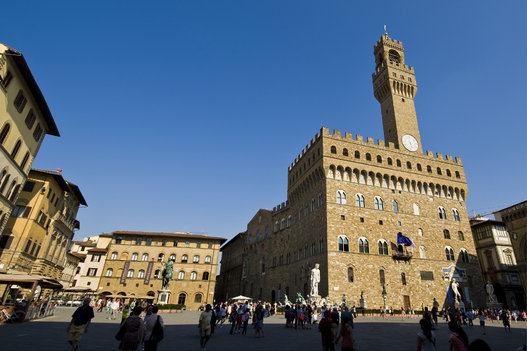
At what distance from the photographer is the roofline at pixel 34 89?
763 inches

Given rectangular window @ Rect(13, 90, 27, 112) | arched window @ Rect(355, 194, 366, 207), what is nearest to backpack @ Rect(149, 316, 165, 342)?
rectangular window @ Rect(13, 90, 27, 112)

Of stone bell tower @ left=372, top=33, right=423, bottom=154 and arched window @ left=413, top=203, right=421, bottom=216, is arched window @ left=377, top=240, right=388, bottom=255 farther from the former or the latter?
stone bell tower @ left=372, top=33, right=423, bottom=154

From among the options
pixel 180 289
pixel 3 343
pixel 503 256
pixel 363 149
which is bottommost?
pixel 3 343

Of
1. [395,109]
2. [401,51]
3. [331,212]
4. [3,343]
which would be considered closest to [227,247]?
[331,212]

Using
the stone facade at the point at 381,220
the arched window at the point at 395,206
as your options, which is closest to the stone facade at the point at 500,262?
the stone facade at the point at 381,220

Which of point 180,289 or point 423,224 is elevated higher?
point 423,224

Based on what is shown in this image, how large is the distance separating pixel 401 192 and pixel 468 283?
12091mm

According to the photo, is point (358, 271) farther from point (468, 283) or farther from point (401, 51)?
point (401, 51)

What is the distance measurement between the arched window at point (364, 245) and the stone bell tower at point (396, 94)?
1361 cm

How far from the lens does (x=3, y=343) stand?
9594mm

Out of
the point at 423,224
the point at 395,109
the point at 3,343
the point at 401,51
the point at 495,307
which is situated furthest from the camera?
the point at 401,51

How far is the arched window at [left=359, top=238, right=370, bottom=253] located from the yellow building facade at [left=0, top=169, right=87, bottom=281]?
31065 mm

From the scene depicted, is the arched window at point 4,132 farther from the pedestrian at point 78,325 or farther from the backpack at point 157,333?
the backpack at point 157,333

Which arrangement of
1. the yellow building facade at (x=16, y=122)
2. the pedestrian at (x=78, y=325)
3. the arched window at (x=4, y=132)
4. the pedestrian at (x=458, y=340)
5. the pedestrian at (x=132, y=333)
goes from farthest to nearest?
1. the arched window at (x=4, y=132)
2. the yellow building facade at (x=16, y=122)
3. the pedestrian at (x=78, y=325)
4. the pedestrian at (x=132, y=333)
5. the pedestrian at (x=458, y=340)
